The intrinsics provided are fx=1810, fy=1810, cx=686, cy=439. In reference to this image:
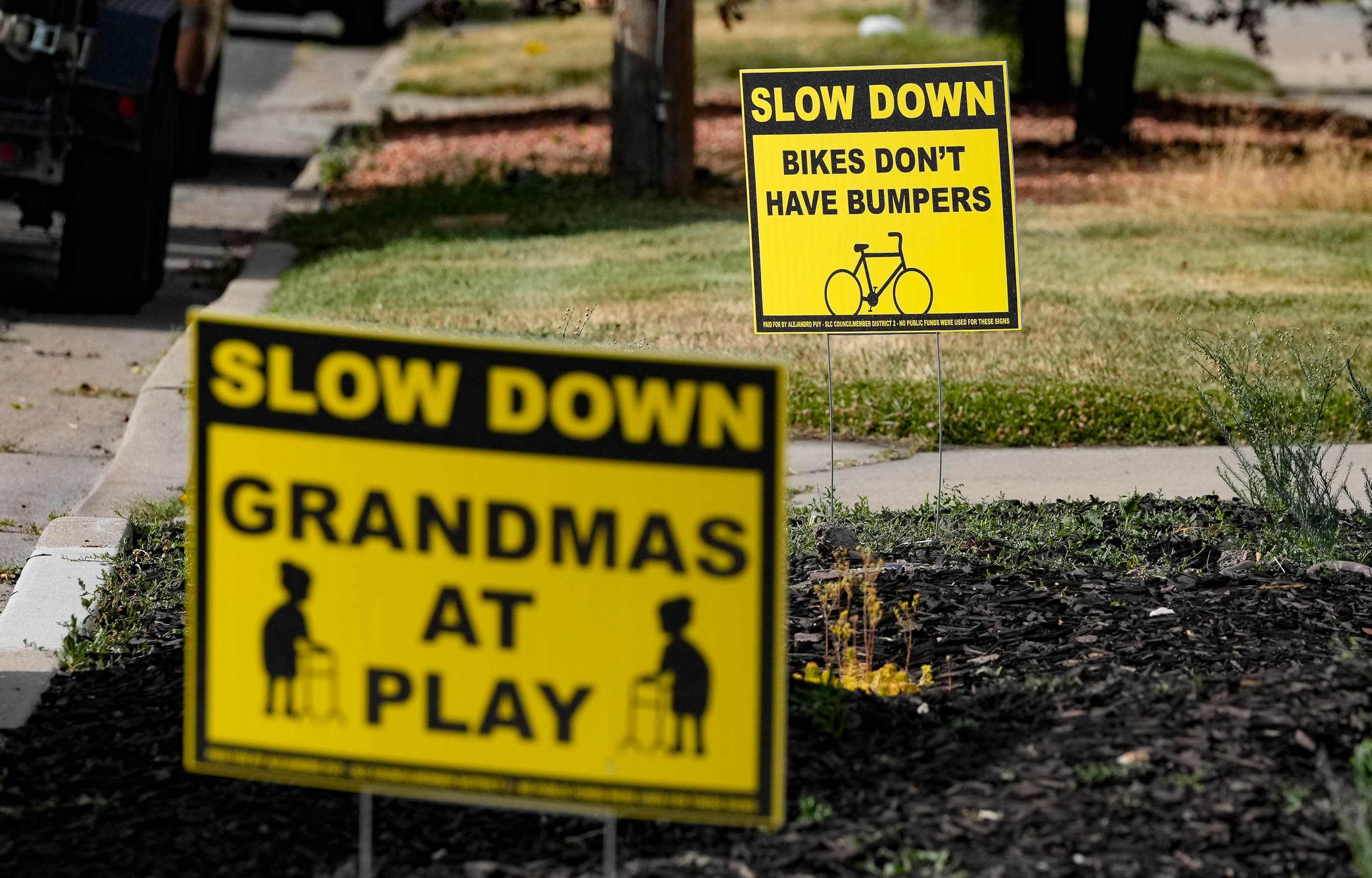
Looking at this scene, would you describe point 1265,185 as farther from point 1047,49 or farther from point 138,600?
point 138,600

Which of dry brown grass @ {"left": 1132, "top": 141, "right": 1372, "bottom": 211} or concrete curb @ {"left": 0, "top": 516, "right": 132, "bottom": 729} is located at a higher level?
concrete curb @ {"left": 0, "top": 516, "right": 132, "bottom": 729}

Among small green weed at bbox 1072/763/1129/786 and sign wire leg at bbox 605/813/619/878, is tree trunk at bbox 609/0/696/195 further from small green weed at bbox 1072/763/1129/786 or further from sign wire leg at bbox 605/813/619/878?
sign wire leg at bbox 605/813/619/878

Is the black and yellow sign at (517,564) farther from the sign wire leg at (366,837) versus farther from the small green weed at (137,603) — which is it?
the small green weed at (137,603)

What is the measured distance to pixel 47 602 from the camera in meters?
5.19

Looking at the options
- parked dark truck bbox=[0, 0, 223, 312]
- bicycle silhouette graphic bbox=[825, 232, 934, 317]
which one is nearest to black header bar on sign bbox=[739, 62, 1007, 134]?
bicycle silhouette graphic bbox=[825, 232, 934, 317]

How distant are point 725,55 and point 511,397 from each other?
22051mm

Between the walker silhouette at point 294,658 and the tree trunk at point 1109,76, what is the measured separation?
15130mm

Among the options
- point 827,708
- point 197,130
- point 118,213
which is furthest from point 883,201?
point 197,130

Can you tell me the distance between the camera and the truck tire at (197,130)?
615 inches

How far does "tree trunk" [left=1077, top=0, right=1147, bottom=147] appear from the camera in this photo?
57.0ft

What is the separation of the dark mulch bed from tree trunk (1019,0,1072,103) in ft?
60.3

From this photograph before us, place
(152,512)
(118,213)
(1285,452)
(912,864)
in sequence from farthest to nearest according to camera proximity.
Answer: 1. (118,213)
2. (152,512)
3. (1285,452)
4. (912,864)

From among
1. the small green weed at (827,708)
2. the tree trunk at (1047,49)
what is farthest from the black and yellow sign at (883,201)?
the tree trunk at (1047,49)

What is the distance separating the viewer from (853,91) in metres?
6.13
